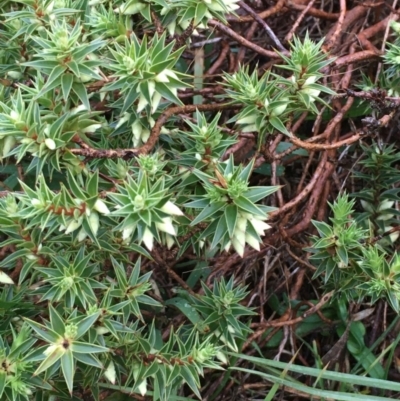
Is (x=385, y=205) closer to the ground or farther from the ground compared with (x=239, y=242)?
closer to the ground

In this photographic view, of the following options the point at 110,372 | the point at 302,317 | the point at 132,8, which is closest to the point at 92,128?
the point at 132,8

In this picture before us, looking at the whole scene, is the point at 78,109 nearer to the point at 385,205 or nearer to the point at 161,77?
the point at 161,77

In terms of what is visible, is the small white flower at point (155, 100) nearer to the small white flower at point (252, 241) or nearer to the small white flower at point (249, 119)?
the small white flower at point (249, 119)

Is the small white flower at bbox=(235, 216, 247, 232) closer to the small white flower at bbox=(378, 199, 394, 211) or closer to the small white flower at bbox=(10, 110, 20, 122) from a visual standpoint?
the small white flower at bbox=(10, 110, 20, 122)

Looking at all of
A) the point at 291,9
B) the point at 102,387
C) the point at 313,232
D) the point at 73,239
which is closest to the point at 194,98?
the point at 291,9

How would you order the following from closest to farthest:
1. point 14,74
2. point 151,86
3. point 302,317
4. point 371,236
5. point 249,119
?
1. point 151,86
2. point 249,119
3. point 371,236
4. point 14,74
5. point 302,317

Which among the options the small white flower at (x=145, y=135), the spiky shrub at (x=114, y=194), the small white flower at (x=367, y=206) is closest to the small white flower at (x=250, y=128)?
the spiky shrub at (x=114, y=194)

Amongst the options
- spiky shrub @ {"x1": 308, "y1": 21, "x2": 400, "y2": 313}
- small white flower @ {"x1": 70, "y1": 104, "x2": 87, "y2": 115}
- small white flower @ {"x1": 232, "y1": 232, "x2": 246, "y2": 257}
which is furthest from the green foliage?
small white flower @ {"x1": 70, "y1": 104, "x2": 87, "y2": 115}

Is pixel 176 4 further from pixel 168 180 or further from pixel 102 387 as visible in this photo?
pixel 102 387
